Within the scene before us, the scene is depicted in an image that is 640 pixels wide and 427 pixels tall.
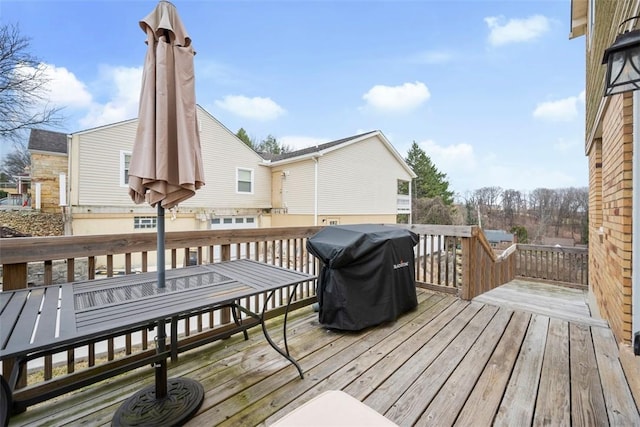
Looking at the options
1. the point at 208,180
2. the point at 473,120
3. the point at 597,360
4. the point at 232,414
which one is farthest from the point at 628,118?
the point at 473,120

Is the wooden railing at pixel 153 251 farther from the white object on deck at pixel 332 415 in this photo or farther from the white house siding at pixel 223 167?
the white house siding at pixel 223 167

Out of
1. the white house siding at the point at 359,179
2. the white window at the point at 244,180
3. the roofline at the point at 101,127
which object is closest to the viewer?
the roofline at the point at 101,127

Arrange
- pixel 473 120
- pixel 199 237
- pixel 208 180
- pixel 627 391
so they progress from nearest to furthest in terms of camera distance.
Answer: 1. pixel 627 391
2. pixel 199 237
3. pixel 208 180
4. pixel 473 120

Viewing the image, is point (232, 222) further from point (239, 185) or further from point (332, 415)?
point (332, 415)

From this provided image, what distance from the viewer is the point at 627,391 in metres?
1.83

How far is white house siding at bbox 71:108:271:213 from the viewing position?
9812 millimetres

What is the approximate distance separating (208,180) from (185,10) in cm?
779

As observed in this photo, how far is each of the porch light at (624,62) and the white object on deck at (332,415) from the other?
5.89ft

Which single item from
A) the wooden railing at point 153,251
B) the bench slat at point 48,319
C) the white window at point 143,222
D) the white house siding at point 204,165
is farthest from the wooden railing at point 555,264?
the white window at point 143,222

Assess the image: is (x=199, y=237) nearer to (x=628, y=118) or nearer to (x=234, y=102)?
(x=628, y=118)

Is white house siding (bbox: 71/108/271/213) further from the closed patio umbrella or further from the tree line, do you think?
the tree line

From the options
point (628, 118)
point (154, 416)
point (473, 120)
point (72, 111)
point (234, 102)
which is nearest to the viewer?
point (154, 416)

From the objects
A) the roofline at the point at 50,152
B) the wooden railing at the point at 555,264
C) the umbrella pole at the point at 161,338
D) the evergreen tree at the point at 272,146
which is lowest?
the wooden railing at the point at 555,264

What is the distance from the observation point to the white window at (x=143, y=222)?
36.0 ft
